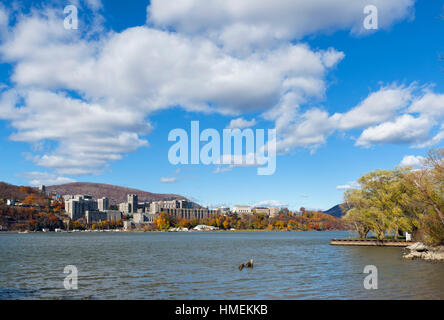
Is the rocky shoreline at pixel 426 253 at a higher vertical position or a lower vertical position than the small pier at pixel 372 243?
higher

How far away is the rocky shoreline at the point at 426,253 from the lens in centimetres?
4741

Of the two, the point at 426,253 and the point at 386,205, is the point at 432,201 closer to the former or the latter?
the point at 426,253

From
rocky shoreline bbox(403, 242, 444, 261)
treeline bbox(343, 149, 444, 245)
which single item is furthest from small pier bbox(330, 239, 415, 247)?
rocky shoreline bbox(403, 242, 444, 261)

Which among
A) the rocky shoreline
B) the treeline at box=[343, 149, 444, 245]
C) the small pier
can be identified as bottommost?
the small pier

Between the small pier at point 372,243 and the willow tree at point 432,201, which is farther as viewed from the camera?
the small pier at point 372,243

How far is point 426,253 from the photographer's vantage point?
49469 millimetres

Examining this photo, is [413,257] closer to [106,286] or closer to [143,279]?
[143,279]

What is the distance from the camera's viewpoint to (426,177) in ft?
169

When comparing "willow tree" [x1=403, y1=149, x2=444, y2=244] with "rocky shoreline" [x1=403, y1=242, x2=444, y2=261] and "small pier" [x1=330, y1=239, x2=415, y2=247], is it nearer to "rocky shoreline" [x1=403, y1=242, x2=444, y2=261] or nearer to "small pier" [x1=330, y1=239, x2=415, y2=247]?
"rocky shoreline" [x1=403, y1=242, x2=444, y2=261]

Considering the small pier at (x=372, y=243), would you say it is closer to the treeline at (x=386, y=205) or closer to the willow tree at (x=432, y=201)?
the treeline at (x=386, y=205)

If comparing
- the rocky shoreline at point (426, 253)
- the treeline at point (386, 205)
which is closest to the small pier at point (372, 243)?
the treeline at point (386, 205)

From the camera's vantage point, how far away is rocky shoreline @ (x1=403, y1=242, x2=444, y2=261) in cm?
4741
